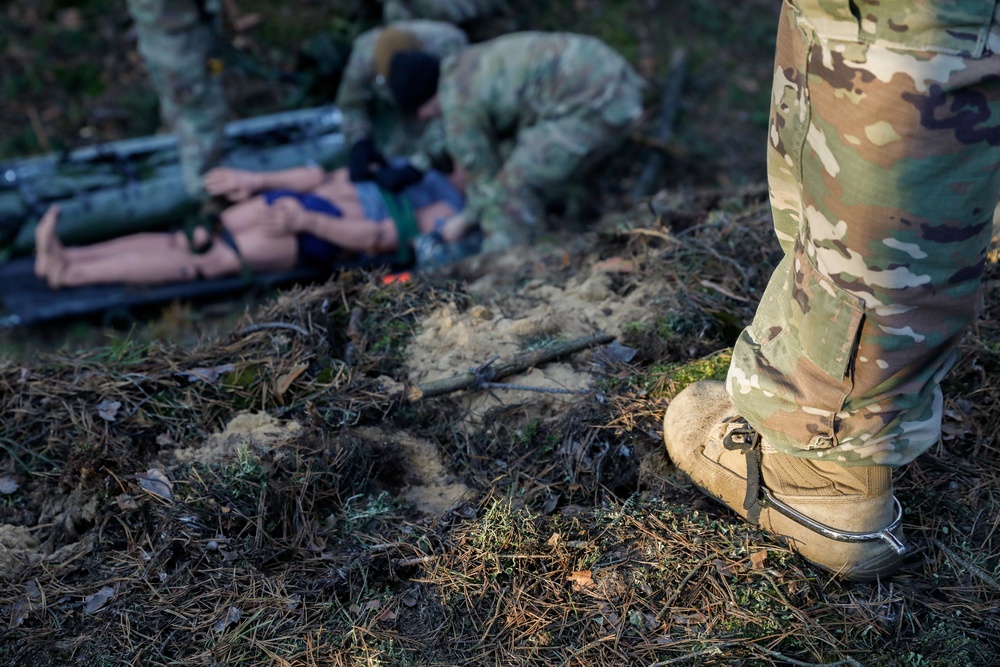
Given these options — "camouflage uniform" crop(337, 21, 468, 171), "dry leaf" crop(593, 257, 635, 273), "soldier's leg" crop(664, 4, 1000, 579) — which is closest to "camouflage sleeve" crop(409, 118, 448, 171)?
"camouflage uniform" crop(337, 21, 468, 171)

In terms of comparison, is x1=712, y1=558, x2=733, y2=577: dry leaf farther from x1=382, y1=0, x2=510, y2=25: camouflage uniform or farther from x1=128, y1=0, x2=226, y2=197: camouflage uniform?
x1=382, y1=0, x2=510, y2=25: camouflage uniform

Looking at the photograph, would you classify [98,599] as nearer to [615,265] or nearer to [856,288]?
[856,288]

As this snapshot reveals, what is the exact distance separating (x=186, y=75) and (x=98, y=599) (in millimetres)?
4491

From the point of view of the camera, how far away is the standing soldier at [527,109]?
5.52 meters

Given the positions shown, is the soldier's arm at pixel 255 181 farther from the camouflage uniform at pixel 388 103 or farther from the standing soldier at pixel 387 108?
the camouflage uniform at pixel 388 103

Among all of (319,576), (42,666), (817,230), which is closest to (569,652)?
(319,576)

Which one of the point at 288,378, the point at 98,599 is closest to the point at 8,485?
the point at 98,599

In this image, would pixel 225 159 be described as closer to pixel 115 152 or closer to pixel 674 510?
pixel 115 152

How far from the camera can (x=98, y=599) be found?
197cm

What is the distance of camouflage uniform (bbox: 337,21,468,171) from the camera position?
19.6 feet

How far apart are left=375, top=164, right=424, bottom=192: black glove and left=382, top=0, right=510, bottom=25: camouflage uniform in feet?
5.83

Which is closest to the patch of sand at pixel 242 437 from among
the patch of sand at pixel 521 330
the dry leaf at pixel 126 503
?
the dry leaf at pixel 126 503

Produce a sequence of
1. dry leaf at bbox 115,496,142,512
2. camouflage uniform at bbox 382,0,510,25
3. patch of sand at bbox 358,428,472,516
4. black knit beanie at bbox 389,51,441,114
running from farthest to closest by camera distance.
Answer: camouflage uniform at bbox 382,0,510,25, black knit beanie at bbox 389,51,441,114, patch of sand at bbox 358,428,472,516, dry leaf at bbox 115,496,142,512

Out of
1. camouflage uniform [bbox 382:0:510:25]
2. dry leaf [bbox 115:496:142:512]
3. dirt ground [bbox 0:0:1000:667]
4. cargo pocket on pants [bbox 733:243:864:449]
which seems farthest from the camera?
camouflage uniform [bbox 382:0:510:25]
